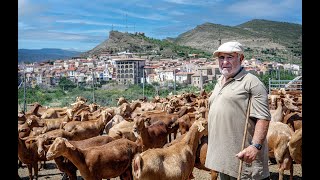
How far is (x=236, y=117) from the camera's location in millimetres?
3930

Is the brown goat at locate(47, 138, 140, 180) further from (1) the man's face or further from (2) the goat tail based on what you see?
(1) the man's face

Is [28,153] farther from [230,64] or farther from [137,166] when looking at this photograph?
[230,64]

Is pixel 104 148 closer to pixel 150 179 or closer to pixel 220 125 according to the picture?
pixel 150 179

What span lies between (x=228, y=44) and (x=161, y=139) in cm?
763

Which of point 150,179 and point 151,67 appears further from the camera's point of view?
point 151,67

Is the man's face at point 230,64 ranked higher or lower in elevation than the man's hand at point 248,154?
higher

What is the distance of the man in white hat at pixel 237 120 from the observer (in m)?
3.81

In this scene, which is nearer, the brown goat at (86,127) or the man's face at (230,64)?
the man's face at (230,64)

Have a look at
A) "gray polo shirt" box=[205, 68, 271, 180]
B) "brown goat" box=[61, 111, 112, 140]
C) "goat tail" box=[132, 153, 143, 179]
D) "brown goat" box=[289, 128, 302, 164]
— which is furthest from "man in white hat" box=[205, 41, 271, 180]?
"brown goat" box=[61, 111, 112, 140]

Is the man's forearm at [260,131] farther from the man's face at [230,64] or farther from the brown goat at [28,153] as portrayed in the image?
the brown goat at [28,153]

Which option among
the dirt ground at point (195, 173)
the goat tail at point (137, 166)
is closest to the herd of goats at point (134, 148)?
the goat tail at point (137, 166)

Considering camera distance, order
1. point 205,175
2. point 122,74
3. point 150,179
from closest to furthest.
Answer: point 150,179 → point 205,175 → point 122,74
